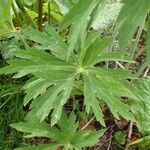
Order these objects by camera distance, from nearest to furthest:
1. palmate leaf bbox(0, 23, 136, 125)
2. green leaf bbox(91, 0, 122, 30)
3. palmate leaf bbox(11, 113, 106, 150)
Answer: palmate leaf bbox(0, 23, 136, 125) < palmate leaf bbox(11, 113, 106, 150) < green leaf bbox(91, 0, 122, 30)

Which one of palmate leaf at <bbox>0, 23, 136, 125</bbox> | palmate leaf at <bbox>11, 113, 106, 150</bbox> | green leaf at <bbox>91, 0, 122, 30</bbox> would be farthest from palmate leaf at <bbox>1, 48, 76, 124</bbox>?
green leaf at <bbox>91, 0, 122, 30</bbox>

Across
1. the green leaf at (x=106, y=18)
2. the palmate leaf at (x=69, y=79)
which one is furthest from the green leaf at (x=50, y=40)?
the green leaf at (x=106, y=18)

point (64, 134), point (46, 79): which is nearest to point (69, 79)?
point (46, 79)

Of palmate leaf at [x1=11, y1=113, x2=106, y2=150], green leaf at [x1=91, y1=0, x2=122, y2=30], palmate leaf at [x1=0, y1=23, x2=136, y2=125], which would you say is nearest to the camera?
palmate leaf at [x1=0, y1=23, x2=136, y2=125]

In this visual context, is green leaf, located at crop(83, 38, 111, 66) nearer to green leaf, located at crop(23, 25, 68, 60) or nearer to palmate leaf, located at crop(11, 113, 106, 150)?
green leaf, located at crop(23, 25, 68, 60)

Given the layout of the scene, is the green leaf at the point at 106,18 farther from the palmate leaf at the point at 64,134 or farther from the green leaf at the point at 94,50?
the palmate leaf at the point at 64,134

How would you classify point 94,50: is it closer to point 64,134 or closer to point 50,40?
point 50,40
